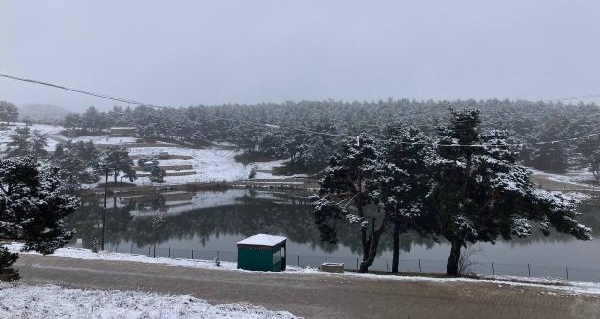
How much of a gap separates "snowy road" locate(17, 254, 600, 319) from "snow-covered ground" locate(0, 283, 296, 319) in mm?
2149

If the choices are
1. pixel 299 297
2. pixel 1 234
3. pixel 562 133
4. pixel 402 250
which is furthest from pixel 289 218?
pixel 562 133

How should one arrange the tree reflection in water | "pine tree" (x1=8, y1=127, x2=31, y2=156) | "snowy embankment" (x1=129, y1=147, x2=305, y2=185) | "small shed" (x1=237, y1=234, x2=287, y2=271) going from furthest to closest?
"snowy embankment" (x1=129, y1=147, x2=305, y2=185) → "pine tree" (x1=8, y1=127, x2=31, y2=156) → the tree reflection in water → "small shed" (x1=237, y1=234, x2=287, y2=271)

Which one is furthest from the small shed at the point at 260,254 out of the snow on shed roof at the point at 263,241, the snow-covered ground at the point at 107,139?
the snow-covered ground at the point at 107,139

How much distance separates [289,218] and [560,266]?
3113 centimetres

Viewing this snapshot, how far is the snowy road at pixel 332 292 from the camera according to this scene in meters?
16.4

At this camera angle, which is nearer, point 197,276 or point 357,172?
point 197,276

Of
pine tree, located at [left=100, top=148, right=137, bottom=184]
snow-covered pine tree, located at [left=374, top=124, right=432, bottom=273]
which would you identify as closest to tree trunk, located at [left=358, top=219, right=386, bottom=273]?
snow-covered pine tree, located at [left=374, top=124, right=432, bottom=273]

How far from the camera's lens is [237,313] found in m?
14.6

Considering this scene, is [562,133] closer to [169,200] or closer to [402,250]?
[402,250]

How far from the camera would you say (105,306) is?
549 inches

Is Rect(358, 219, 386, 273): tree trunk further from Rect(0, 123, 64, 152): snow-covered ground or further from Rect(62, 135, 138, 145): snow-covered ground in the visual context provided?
Rect(62, 135, 138, 145): snow-covered ground

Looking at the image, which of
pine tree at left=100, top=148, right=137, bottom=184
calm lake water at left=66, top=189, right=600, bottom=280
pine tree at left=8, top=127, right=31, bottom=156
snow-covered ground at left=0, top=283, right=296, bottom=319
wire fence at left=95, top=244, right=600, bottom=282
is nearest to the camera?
snow-covered ground at left=0, top=283, right=296, bottom=319

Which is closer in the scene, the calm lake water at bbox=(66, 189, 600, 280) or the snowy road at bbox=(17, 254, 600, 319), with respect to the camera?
the snowy road at bbox=(17, 254, 600, 319)

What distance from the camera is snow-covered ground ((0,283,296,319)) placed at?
511 inches
